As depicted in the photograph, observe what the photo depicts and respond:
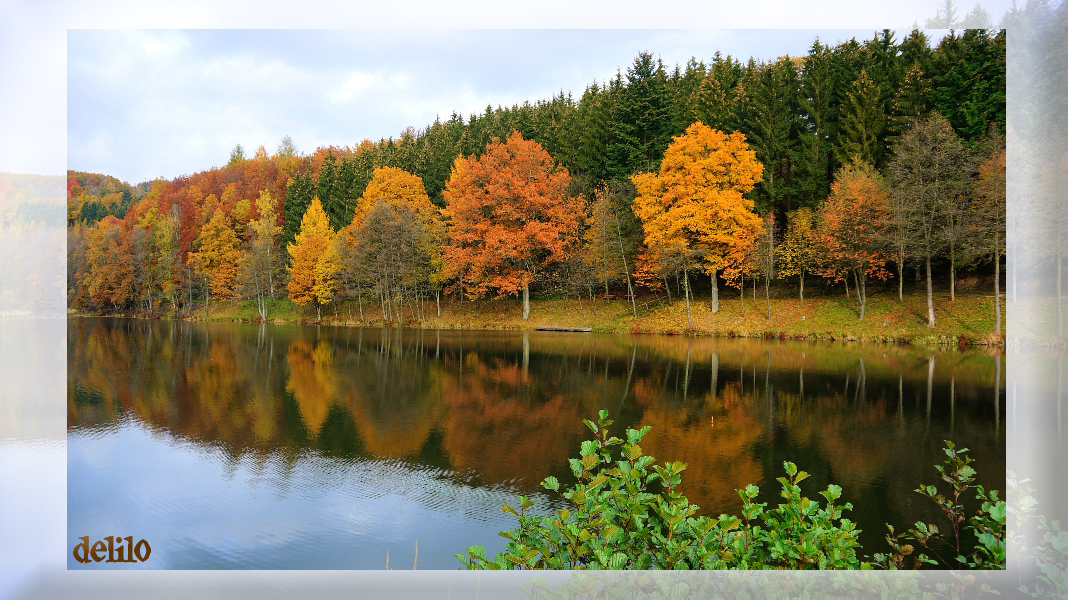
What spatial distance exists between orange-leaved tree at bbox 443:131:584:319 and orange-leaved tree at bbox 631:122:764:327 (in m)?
6.02

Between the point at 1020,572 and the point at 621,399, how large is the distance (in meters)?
8.54

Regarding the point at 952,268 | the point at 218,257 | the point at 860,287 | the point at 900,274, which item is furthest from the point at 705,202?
the point at 218,257

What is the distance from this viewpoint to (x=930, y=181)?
852 inches

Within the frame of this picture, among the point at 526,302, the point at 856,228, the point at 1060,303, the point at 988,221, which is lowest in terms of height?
the point at 526,302

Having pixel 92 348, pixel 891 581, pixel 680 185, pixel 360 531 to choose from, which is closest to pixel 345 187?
pixel 92 348

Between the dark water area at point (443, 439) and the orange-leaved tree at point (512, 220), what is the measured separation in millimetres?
13948

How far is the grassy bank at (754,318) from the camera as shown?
21.4m

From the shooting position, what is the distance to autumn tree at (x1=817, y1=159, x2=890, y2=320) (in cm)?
2377

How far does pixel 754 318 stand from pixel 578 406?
Answer: 17.8 m

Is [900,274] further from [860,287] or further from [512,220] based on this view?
[512,220]

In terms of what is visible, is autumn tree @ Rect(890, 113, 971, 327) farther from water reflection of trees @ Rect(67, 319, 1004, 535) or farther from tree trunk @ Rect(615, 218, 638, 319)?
tree trunk @ Rect(615, 218, 638, 319)

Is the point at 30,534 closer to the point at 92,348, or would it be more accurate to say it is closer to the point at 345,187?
the point at 92,348

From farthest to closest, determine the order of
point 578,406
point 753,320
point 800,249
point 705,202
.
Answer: point 705,202
point 753,320
point 800,249
point 578,406

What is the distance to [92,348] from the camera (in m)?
23.7
